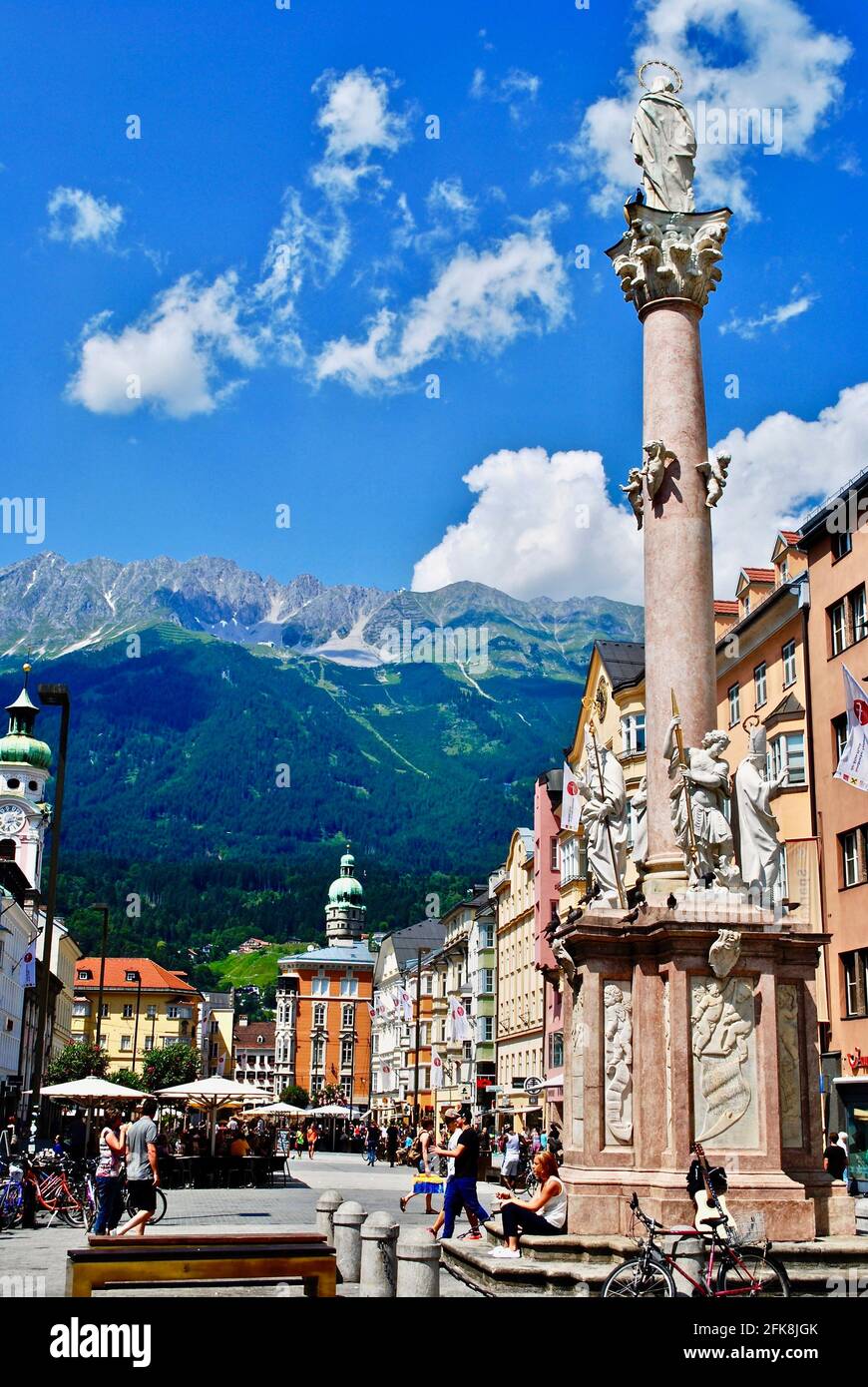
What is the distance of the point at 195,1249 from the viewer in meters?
11.6

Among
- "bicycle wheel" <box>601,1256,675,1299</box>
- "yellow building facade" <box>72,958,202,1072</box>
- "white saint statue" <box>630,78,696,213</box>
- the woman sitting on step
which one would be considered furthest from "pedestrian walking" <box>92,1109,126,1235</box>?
"yellow building facade" <box>72,958,202,1072</box>

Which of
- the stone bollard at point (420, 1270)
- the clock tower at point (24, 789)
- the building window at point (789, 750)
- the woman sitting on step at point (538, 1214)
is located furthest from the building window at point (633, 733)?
the clock tower at point (24, 789)

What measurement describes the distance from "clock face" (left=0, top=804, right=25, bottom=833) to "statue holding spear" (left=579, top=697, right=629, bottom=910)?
112 metres

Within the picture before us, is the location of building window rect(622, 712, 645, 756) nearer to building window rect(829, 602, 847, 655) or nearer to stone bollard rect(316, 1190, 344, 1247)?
building window rect(829, 602, 847, 655)

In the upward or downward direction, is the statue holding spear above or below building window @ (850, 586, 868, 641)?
below

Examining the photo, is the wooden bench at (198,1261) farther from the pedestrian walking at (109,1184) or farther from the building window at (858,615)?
the building window at (858,615)

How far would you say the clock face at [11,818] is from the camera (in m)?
123

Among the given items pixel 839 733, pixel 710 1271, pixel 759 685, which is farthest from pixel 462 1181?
pixel 759 685

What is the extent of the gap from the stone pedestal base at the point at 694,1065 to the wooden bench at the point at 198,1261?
173 inches

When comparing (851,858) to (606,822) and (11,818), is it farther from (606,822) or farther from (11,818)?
(11,818)

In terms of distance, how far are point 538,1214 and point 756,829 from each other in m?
5.04

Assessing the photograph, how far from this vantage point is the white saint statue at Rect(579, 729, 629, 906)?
17.2 metres

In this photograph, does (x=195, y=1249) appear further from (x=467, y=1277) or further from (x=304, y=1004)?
(x=304, y=1004)
